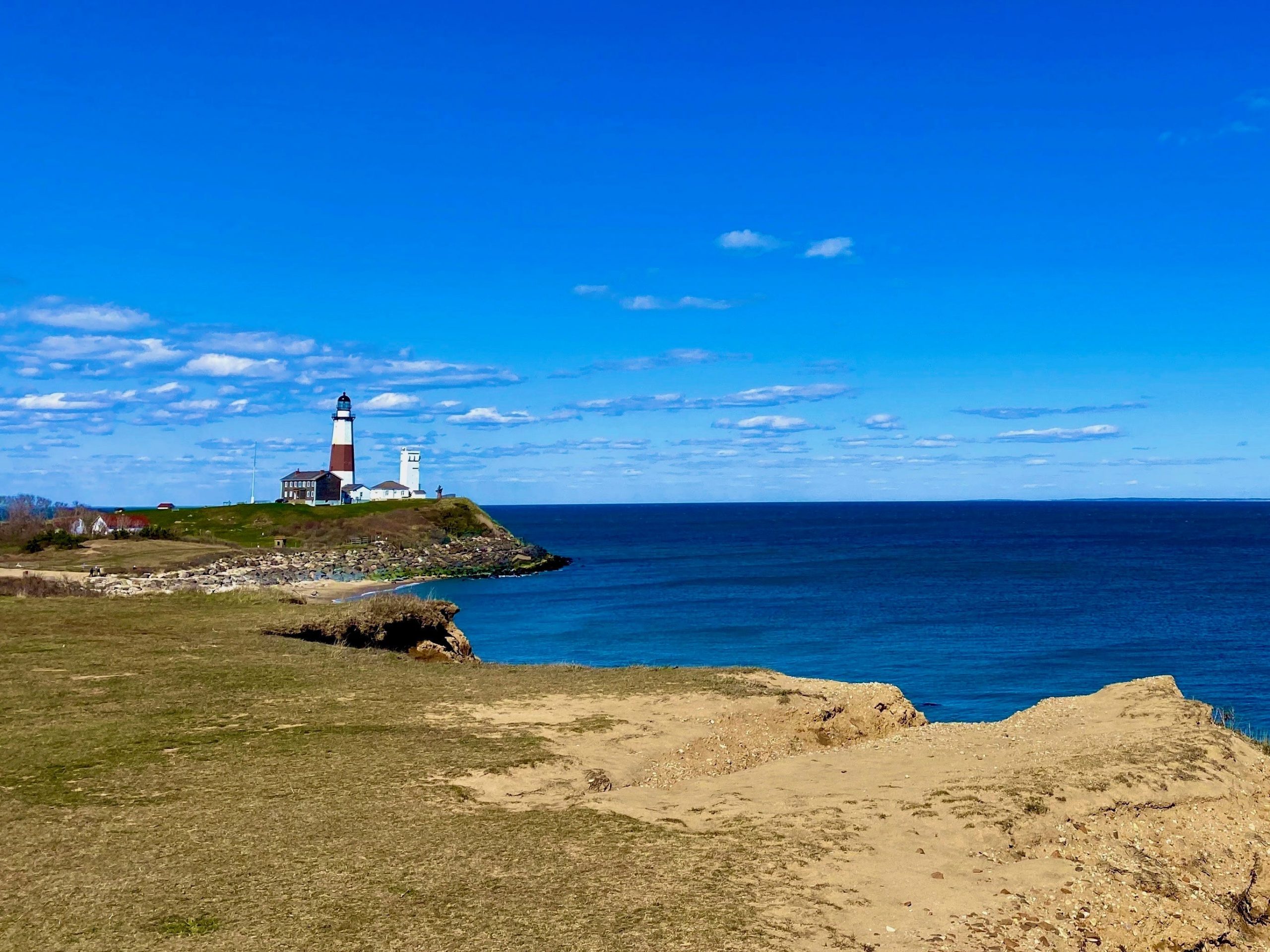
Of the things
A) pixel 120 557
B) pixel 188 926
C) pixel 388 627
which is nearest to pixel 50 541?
pixel 120 557

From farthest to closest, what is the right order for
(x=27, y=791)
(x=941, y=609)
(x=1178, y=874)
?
(x=941, y=609)
(x=27, y=791)
(x=1178, y=874)

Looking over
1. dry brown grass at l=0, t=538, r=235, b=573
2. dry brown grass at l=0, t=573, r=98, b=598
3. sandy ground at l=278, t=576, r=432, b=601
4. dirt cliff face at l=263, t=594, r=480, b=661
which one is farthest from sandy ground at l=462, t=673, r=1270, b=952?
dry brown grass at l=0, t=538, r=235, b=573

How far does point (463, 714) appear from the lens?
757 inches

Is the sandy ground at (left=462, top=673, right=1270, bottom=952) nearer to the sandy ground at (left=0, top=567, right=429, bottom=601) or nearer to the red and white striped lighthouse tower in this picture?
the sandy ground at (left=0, top=567, right=429, bottom=601)

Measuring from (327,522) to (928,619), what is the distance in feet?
254

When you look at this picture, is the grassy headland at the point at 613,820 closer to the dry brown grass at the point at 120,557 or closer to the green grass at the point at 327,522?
the dry brown grass at the point at 120,557

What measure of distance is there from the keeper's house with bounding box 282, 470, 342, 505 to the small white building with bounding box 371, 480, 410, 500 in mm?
5955

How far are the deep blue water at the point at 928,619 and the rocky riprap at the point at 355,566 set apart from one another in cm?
497

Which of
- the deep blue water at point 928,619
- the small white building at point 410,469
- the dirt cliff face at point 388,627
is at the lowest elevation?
the deep blue water at point 928,619

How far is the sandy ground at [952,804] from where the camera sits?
34.4 feet

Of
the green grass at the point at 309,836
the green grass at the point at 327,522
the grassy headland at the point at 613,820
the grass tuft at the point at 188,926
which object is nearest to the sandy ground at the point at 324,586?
the green grass at the point at 327,522

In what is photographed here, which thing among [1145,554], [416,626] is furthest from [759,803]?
[1145,554]

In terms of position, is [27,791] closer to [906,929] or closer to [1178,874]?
[906,929]

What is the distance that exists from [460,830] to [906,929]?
5682mm
